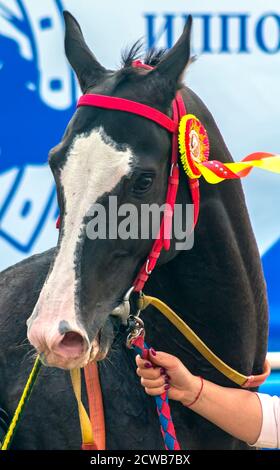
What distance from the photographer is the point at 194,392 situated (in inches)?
62.9

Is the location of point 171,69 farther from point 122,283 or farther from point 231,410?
point 231,410

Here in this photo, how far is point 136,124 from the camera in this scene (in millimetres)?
1513

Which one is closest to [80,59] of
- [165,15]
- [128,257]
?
[128,257]

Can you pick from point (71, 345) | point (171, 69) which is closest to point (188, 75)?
point (171, 69)

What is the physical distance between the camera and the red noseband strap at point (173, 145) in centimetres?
152

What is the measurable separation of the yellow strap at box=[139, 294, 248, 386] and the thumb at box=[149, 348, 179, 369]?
0.11m

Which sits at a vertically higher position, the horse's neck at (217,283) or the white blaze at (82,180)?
the white blaze at (82,180)

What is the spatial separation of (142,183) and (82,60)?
331 millimetres

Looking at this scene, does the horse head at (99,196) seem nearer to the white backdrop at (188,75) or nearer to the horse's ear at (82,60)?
the horse's ear at (82,60)

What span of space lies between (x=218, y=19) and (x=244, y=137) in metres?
0.41

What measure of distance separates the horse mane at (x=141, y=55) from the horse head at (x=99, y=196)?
70mm

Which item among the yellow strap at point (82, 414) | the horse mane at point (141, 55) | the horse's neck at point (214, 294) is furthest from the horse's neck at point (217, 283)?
the yellow strap at point (82, 414)

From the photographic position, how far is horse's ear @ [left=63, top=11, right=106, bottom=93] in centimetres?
164

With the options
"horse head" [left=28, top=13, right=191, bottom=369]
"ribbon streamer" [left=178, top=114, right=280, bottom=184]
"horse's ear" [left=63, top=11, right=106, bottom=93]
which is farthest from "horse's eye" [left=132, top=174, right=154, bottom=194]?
"horse's ear" [left=63, top=11, right=106, bottom=93]
